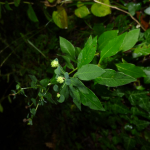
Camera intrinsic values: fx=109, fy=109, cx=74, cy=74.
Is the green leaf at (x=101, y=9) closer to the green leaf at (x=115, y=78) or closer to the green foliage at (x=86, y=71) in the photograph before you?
the green foliage at (x=86, y=71)

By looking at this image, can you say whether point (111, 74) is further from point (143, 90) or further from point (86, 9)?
point (86, 9)

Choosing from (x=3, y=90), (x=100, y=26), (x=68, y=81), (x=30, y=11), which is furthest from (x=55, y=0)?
(x=3, y=90)

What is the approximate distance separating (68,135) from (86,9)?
6.68 feet

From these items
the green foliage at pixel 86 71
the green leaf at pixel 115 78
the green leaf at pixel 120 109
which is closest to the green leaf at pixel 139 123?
the green foliage at pixel 86 71

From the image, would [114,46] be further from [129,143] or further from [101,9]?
[129,143]

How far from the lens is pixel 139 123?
1.04 meters

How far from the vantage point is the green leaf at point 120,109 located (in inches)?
39.7

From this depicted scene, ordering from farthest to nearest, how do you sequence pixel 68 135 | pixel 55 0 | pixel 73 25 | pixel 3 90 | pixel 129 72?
pixel 3 90, pixel 68 135, pixel 73 25, pixel 55 0, pixel 129 72

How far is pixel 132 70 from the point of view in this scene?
678 millimetres

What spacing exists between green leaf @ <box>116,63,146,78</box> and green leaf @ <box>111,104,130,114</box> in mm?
465

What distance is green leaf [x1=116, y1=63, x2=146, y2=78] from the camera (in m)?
0.66

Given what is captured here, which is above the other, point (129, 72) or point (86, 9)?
point (86, 9)

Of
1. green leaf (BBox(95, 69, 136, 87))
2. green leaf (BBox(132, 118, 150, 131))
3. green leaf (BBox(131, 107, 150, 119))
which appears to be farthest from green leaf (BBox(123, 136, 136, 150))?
green leaf (BBox(95, 69, 136, 87))

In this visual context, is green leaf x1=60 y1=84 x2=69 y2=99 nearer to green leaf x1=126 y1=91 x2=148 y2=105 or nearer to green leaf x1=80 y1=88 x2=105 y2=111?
green leaf x1=80 y1=88 x2=105 y2=111
